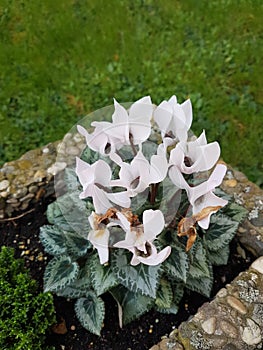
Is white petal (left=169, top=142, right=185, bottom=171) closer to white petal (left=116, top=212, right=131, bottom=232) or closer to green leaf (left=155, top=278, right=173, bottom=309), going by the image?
white petal (left=116, top=212, right=131, bottom=232)

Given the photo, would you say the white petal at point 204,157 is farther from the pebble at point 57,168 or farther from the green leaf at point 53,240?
the pebble at point 57,168

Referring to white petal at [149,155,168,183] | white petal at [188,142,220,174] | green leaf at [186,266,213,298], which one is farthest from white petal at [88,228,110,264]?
green leaf at [186,266,213,298]

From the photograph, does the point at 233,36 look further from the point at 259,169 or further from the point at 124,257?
the point at 124,257

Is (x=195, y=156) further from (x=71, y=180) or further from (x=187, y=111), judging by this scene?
(x=71, y=180)

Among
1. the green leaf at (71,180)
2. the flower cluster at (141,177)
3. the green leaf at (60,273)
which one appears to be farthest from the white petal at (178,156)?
the green leaf at (60,273)

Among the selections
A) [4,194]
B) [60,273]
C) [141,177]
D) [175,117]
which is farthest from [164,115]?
[4,194]

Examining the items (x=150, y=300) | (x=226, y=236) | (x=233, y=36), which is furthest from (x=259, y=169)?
(x=150, y=300)
